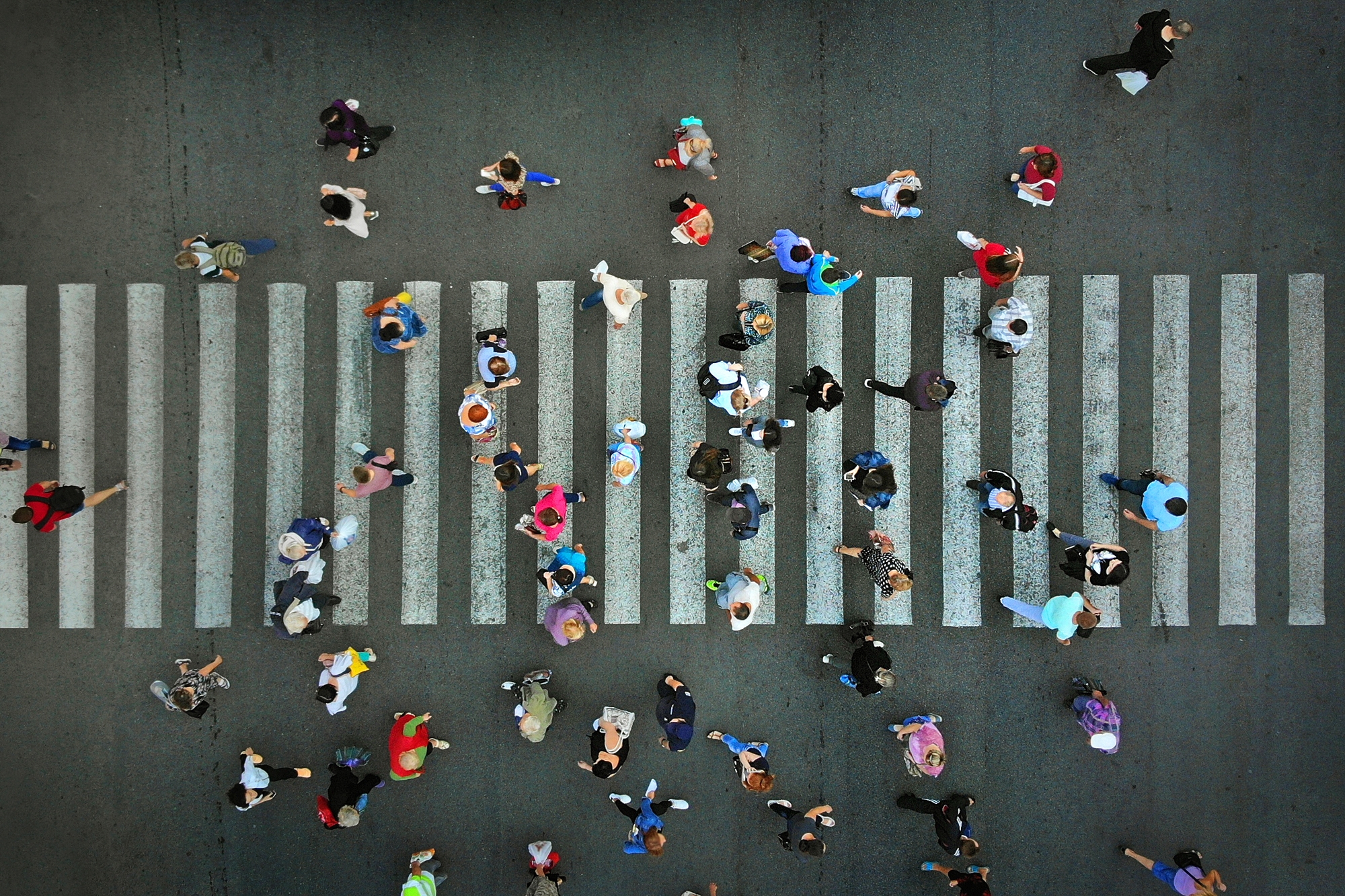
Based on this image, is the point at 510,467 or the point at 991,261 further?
the point at 991,261

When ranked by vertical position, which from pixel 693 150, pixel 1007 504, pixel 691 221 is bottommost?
pixel 1007 504

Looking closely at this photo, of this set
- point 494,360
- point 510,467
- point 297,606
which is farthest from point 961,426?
point 297,606

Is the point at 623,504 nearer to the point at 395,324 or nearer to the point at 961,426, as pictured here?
the point at 395,324

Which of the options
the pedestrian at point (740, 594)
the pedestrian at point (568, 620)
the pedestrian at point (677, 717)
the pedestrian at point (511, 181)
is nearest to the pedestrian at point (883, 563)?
the pedestrian at point (740, 594)

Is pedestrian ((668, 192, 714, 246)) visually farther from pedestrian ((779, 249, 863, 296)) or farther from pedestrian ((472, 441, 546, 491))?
pedestrian ((472, 441, 546, 491))

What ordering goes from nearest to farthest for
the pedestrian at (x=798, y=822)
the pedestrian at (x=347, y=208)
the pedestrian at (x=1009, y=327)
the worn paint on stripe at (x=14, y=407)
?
the pedestrian at (x=347, y=208), the pedestrian at (x=1009, y=327), the pedestrian at (x=798, y=822), the worn paint on stripe at (x=14, y=407)

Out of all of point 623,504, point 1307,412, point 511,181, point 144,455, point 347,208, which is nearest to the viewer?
point 511,181

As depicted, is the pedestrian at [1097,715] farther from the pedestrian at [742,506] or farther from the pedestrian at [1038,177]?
the pedestrian at [1038,177]
